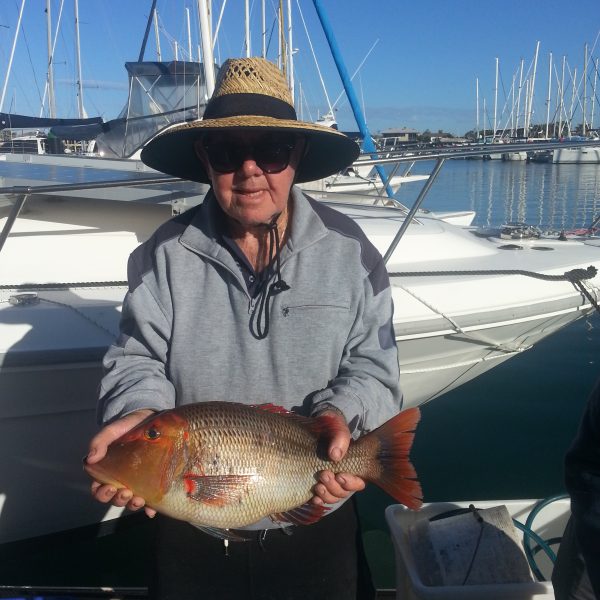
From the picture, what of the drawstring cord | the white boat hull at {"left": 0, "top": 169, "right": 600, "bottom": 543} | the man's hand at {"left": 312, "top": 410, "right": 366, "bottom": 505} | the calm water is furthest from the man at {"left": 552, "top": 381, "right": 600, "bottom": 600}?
the calm water

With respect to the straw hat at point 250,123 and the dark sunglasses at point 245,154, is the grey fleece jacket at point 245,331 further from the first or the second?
the straw hat at point 250,123

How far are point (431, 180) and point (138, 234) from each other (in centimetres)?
195

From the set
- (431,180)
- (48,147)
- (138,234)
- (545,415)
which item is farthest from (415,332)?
(48,147)

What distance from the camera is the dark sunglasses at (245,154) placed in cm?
199

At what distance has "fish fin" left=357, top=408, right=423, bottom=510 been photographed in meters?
1.89

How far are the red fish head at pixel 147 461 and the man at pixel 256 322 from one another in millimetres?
226

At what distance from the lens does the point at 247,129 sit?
6.44ft

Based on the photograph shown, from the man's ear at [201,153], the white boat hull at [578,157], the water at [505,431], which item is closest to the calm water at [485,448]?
the water at [505,431]

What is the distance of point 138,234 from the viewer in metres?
4.22

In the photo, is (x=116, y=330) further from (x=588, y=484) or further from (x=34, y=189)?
(x=588, y=484)

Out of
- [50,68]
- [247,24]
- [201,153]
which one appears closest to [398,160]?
[201,153]

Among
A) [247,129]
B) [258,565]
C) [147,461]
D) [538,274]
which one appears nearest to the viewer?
[147,461]

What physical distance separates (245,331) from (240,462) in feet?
1.44

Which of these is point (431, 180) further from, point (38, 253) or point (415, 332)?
point (38, 253)
